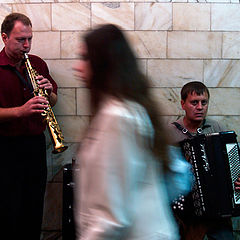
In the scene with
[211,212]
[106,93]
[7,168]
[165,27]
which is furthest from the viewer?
[165,27]

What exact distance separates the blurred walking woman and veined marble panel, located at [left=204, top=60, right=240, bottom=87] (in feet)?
9.25

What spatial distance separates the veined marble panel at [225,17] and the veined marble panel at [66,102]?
5.14 feet

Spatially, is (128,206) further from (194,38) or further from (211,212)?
(194,38)

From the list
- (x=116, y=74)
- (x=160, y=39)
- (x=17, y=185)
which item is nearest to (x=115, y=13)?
(x=160, y=39)

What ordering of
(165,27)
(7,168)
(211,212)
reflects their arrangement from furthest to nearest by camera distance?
(165,27) < (7,168) < (211,212)

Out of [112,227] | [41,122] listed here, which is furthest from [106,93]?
[41,122]

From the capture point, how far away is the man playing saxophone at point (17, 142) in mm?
3764

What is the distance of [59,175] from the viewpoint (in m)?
4.59

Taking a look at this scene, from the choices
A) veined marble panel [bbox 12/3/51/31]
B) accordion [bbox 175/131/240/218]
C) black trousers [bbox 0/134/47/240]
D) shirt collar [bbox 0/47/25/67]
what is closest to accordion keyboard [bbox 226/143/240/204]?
accordion [bbox 175/131/240/218]

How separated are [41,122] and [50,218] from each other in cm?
124

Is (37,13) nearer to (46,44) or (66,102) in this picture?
(46,44)

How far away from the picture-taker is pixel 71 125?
4.57m

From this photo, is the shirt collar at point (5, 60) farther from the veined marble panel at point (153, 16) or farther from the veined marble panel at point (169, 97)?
the veined marble panel at point (169, 97)

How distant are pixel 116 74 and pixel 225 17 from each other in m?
3.05
